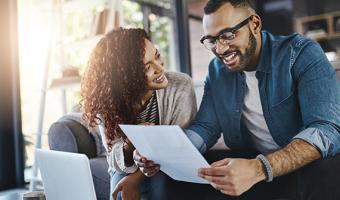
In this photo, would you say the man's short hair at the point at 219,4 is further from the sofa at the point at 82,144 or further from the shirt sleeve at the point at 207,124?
the sofa at the point at 82,144

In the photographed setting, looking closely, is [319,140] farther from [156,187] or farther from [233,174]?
[156,187]

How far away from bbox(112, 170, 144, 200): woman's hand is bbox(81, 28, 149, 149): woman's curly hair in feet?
0.53

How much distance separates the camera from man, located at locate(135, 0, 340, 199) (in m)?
0.89

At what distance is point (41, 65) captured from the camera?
10.3ft

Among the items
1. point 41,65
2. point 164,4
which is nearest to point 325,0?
point 164,4

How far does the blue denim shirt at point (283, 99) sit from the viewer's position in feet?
3.24

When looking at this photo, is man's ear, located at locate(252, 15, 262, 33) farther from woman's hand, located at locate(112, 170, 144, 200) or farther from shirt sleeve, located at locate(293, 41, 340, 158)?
woman's hand, located at locate(112, 170, 144, 200)

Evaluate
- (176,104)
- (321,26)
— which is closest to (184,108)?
(176,104)

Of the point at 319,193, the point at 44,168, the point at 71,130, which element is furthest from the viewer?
the point at 71,130

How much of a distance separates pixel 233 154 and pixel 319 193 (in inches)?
12.2

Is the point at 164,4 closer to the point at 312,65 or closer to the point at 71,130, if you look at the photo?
the point at 71,130

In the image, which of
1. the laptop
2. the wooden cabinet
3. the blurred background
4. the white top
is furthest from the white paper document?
the wooden cabinet

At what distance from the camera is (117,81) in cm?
131

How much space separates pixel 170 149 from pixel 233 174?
15 cm
